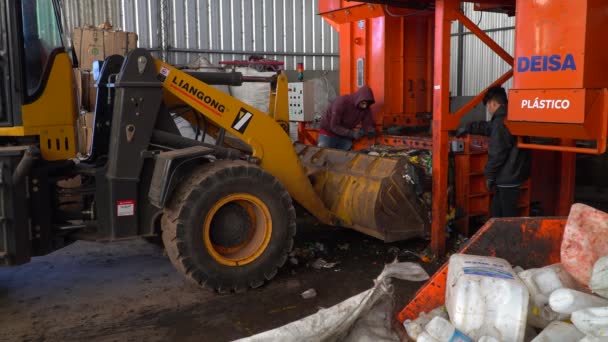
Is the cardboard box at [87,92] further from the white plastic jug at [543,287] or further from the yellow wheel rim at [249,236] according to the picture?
the white plastic jug at [543,287]

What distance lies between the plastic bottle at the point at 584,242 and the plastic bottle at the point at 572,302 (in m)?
0.27

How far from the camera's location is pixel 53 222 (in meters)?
4.47

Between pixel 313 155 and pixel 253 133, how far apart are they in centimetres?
157

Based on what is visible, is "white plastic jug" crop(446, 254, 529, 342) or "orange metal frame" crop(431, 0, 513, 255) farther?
"orange metal frame" crop(431, 0, 513, 255)

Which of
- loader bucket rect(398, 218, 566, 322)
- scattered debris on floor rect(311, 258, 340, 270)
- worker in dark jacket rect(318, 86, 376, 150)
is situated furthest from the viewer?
worker in dark jacket rect(318, 86, 376, 150)

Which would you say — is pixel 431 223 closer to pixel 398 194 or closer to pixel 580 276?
pixel 398 194

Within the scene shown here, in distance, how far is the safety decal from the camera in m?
4.76

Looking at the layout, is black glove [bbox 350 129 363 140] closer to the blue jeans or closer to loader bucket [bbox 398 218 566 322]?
the blue jeans

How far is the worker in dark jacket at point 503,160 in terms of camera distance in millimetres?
5316

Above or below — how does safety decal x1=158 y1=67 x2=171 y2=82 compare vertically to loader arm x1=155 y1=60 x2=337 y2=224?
above

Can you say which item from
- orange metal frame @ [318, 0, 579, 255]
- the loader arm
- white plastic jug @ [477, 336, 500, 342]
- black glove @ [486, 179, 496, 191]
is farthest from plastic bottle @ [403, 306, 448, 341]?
orange metal frame @ [318, 0, 579, 255]

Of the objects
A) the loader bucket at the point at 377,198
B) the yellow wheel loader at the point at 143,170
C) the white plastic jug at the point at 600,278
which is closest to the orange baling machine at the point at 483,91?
the loader bucket at the point at 377,198

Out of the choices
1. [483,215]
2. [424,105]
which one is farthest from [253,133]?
[424,105]

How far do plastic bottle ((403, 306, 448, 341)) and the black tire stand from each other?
210 cm
